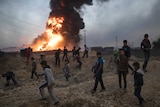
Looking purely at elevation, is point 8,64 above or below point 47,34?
below

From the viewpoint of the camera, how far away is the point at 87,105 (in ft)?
37.3

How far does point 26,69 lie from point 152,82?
16.2m

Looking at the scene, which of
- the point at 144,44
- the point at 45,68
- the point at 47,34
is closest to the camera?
the point at 45,68

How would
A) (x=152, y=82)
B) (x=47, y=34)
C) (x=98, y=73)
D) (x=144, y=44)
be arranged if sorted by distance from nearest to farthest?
(x=98, y=73) < (x=152, y=82) < (x=144, y=44) < (x=47, y=34)

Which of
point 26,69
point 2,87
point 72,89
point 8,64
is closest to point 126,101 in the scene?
point 72,89

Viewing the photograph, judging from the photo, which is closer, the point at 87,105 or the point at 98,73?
the point at 87,105

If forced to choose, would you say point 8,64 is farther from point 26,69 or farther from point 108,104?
point 108,104

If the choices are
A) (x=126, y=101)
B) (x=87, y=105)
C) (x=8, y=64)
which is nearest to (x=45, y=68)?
(x=87, y=105)

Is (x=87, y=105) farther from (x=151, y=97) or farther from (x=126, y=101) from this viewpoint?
(x=151, y=97)

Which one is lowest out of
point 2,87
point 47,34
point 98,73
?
point 2,87

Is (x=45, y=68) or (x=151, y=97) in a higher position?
(x=45, y=68)

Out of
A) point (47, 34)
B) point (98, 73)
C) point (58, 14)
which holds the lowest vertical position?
point (98, 73)

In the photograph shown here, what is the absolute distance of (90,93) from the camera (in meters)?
13.0

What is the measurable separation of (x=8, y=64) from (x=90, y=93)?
692 inches
